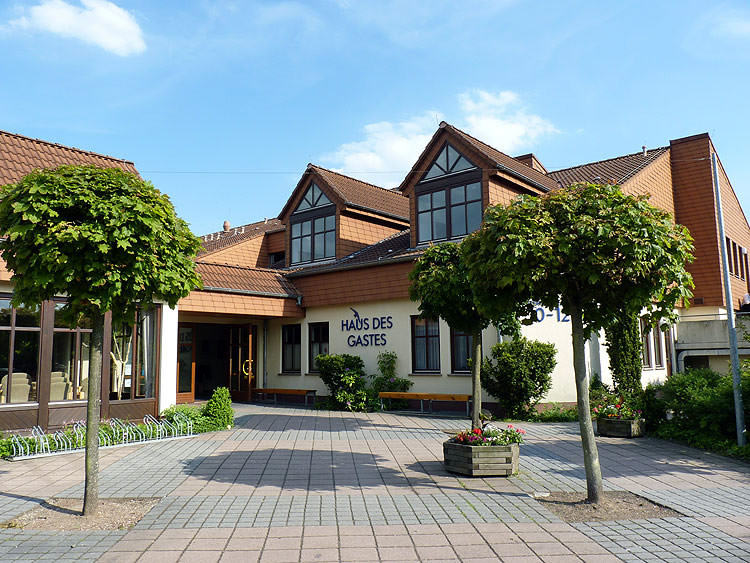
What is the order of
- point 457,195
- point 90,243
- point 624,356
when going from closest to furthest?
point 90,243 → point 624,356 → point 457,195

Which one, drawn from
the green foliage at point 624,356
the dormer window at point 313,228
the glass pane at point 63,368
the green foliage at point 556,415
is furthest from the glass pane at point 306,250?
the green foliage at point 624,356

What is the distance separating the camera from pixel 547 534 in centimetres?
555

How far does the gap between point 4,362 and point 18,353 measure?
11.0 inches

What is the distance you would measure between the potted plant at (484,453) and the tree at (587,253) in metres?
1.44

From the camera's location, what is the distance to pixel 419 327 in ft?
54.5

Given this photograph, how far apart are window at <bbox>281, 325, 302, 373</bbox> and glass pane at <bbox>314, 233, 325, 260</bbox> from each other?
2.64m

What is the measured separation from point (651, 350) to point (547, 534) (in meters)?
15.7

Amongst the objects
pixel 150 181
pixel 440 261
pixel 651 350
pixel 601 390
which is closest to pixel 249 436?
pixel 440 261

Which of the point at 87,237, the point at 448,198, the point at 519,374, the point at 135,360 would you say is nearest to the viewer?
the point at 87,237

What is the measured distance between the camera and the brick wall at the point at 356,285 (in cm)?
1659

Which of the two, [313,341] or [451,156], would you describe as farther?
[313,341]

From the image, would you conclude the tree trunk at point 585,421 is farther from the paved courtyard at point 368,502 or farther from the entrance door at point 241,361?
the entrance door at point 241,361

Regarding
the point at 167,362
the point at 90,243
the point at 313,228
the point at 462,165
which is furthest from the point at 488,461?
the point at 313,228

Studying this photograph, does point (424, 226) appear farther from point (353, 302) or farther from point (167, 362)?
point (167, 362)
